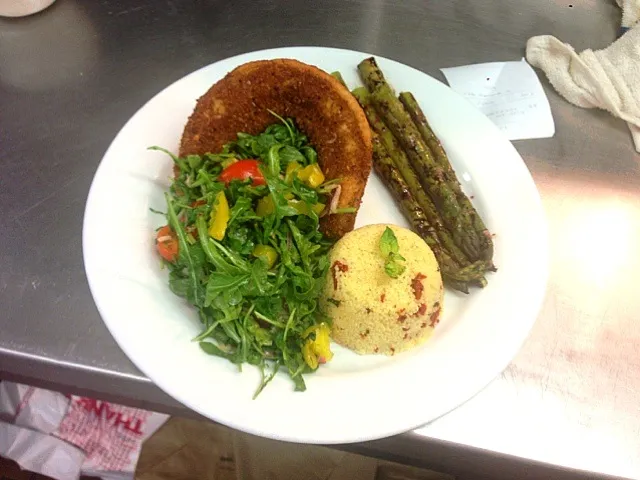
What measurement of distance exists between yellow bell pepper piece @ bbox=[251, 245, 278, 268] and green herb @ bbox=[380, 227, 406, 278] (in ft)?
0.90

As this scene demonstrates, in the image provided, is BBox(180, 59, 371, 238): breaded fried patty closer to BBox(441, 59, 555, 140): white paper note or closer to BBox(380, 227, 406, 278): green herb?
BBox(380, 227, 406, 278): green herb

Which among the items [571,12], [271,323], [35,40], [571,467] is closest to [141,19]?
[35,40]

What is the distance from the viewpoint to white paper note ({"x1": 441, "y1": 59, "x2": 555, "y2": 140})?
2.00m

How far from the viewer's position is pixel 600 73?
6.70 ft

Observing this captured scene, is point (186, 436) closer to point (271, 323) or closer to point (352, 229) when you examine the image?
point (271, 323)

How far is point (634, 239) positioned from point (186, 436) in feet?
5.33

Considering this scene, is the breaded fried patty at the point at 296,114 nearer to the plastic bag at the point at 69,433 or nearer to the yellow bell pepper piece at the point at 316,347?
the yellow bell pepper piece at the point at 316,347

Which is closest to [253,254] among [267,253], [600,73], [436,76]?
[267,253]

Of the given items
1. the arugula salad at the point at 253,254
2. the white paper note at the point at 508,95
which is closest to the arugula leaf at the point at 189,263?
the arugula salad at the point at 253,254

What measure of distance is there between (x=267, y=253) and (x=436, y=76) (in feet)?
3.64

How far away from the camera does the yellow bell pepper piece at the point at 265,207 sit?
149 cm

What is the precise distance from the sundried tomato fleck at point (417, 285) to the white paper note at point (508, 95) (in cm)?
78

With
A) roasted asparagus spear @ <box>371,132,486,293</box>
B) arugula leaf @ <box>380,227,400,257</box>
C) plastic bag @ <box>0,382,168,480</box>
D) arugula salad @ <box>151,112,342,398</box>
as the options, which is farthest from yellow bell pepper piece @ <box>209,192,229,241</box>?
plastic bag @ <box>0,382,168,480</box>

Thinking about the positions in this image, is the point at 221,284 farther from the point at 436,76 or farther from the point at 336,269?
the point at 436,76
